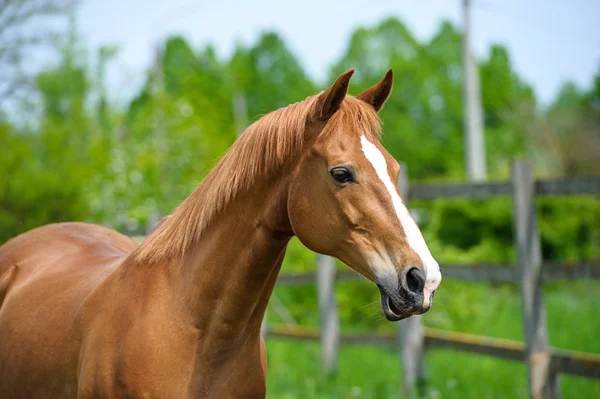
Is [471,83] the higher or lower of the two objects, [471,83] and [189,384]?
the higher

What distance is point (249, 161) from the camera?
8.60 ft

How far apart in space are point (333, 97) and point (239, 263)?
733mm

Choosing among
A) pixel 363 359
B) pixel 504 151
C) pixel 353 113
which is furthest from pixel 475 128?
pixel 504 151

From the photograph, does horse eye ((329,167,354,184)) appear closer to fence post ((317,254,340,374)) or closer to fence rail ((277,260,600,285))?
fence rail ((277,260,600,285))

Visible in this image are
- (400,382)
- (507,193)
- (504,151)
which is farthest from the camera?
(504,151)

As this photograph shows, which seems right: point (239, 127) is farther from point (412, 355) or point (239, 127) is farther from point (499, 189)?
point (499, 189)

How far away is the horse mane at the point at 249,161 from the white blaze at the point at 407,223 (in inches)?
4.6

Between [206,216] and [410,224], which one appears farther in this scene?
[206,216]

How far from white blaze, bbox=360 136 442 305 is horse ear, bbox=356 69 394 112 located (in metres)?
0.34

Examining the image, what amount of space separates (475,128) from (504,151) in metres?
Result: 21.0

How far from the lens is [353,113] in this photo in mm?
2529

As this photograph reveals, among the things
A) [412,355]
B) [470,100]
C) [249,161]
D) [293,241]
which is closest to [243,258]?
[249,161]

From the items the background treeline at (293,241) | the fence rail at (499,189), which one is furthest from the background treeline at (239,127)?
the fence rail at (499,189)

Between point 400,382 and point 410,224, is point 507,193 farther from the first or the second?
point 410,224
